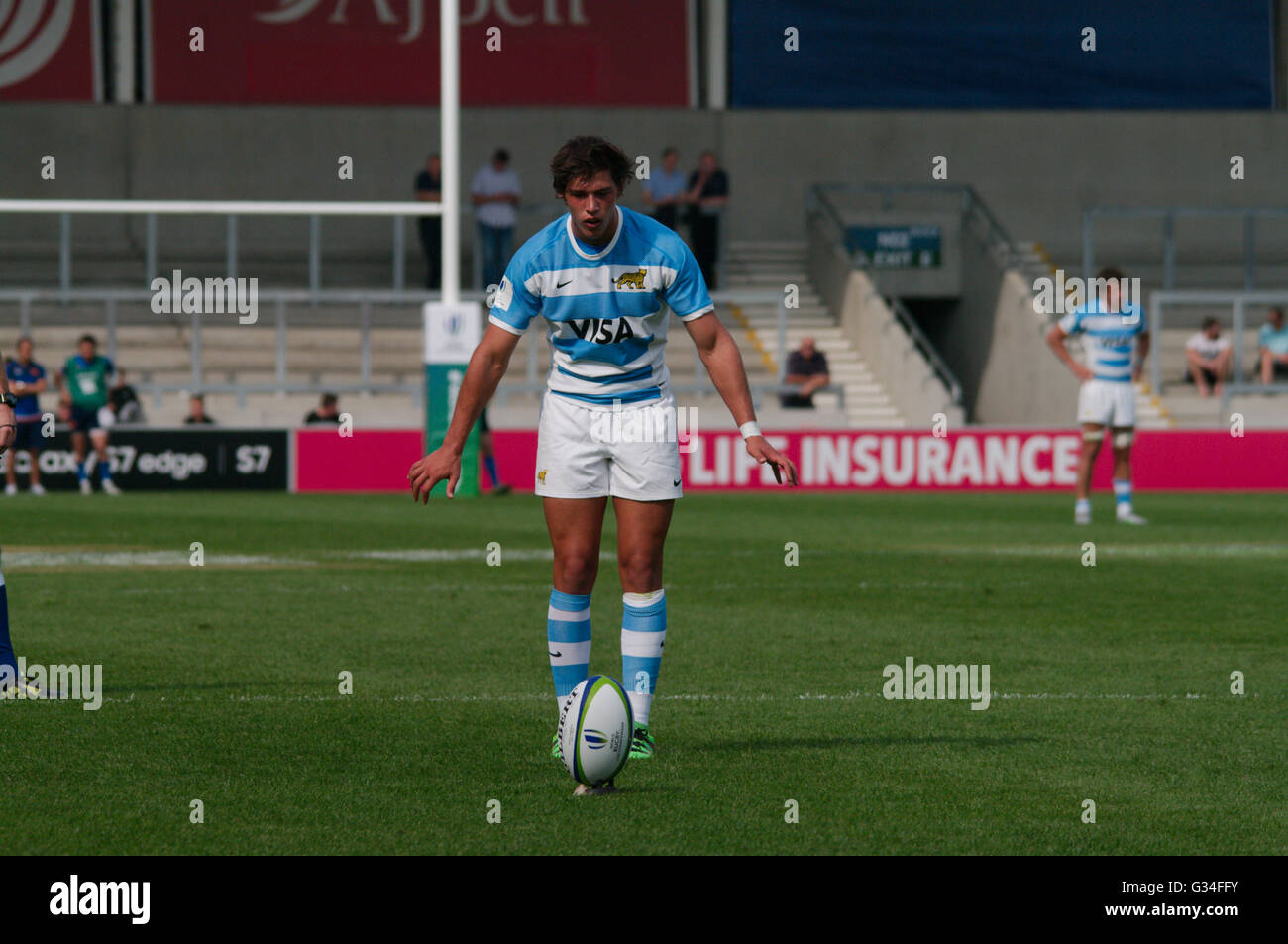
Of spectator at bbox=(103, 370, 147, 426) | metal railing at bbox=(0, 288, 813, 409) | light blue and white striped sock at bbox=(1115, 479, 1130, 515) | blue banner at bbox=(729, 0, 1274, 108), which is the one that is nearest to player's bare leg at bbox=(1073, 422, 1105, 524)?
light blue and white striped sock at bbox=(1115, 479, 1130, 515)

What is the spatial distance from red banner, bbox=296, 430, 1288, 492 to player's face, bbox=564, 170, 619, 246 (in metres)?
19.1

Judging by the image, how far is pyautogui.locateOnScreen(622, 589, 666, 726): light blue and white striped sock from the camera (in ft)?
22.2

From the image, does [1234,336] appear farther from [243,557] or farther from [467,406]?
[467,406]

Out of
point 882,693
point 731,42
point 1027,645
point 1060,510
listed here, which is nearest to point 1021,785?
point 882,693

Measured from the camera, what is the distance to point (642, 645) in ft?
22.3

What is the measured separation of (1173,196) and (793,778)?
1185 inches

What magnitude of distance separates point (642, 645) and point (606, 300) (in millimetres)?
1122

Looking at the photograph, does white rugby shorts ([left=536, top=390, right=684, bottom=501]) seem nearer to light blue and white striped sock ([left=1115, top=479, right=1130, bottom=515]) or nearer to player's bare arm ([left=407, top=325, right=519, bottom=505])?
player's bare arm ([left=407, top=325, right=519, bottom=505])

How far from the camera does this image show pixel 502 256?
2947 cm

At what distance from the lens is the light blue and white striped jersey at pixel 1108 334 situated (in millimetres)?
17578

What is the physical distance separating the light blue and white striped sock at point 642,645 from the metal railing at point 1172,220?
24.9 meters

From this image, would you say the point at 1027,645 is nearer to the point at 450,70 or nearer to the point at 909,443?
the point at 450,70

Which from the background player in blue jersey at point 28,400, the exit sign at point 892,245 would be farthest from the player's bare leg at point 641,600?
the exit sign at point 892,245

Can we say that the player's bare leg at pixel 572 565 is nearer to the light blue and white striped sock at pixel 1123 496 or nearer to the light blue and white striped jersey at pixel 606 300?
the light blue and white striped jersey at pixel 606 300
